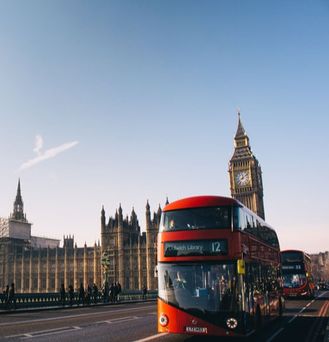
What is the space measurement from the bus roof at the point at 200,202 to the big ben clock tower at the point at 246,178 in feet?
346

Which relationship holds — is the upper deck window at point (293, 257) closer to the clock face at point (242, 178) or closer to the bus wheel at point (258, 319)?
the bus wheel at point (258, 319)

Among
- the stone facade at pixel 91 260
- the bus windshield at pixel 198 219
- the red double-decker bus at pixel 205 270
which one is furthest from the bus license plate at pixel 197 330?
the stone facade at pixel 91 260

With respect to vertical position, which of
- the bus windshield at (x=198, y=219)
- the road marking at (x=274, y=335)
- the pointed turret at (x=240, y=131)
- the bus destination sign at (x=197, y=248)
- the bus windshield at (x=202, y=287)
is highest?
the pointed turret at (x=240, y=131)

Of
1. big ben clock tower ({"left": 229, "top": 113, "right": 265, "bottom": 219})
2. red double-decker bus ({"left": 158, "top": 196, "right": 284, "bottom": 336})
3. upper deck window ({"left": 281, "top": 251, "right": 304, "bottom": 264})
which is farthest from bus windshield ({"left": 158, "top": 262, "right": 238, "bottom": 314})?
big ben clock tower ({"left": 229, "top": 113, "right": 265, "bottom": 219})

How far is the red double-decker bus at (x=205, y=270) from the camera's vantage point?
10.1 m

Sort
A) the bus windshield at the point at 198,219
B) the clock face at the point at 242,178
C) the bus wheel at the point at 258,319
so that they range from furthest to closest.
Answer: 1. the clock face at the point at 242,178
2. the bus wheel at the point at 258,319
3. the bus windshield at the point at 198,219

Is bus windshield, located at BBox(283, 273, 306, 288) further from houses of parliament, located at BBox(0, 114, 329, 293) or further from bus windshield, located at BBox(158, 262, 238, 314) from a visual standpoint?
houses of parliament, located at BBox(0, 114, 329, 293)

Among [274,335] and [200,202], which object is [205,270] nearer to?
[200,202]

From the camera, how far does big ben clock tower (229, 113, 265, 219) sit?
387 feet

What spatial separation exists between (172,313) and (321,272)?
19391 centimetres

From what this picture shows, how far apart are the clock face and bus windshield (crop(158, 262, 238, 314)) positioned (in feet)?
370

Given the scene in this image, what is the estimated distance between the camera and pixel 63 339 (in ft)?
36.5

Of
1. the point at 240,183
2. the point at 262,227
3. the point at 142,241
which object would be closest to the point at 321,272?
the point at 240,183

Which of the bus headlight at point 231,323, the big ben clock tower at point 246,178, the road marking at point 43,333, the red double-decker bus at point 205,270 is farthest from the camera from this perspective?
the big ben clock tower at point 246,178
